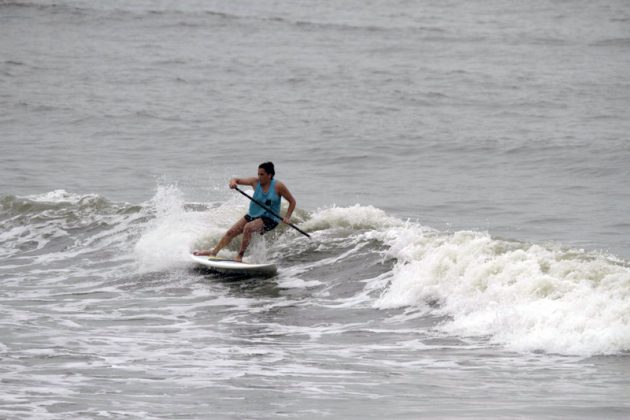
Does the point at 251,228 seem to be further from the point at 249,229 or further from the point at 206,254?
the point at 206,254

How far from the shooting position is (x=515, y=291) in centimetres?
1250

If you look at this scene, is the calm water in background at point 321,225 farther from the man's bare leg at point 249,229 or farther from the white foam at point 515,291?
the man's bare leg at point 249,229

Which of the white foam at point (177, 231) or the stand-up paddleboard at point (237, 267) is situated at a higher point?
the white foam at point (177, 231)

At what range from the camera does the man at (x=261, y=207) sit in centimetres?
1502

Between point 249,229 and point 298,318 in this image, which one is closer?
point 298,318

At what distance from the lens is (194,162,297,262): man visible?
1502cm

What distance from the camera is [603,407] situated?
28.0 feet

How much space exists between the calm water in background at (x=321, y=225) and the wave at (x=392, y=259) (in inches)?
1.6

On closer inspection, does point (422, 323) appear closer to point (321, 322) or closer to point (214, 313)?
point (321, 322)

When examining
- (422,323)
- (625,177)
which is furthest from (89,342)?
(625,177)

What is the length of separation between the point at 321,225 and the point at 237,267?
2695 mm

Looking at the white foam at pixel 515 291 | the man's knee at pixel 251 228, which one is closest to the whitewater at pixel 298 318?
the white foam at pixel 515 291

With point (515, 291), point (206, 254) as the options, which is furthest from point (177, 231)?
point (515, 291)

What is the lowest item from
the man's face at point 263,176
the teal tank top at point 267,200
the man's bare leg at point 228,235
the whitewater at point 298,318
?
the whitewater at point 298,318
